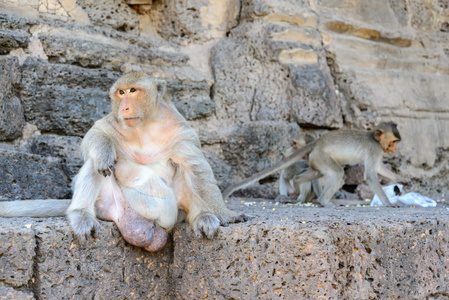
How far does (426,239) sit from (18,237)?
2.11 meters

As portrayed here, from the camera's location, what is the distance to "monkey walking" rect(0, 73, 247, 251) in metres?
3.04

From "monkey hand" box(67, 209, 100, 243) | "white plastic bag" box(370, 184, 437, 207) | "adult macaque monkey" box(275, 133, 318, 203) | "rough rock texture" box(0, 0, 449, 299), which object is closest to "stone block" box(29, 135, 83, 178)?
"rough rock texture" box(0, 0, 449, 299)

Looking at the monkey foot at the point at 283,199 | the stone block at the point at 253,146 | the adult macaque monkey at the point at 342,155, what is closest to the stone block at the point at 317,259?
the monkey foot at the point at 283,199

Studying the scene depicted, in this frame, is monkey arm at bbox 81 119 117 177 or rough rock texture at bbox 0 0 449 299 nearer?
rough rock texture at bbox 0 0 449 299

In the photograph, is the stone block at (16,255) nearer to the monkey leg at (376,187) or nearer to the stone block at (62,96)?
the stone block at (62,96)

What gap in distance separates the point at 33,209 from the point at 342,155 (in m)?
3.07

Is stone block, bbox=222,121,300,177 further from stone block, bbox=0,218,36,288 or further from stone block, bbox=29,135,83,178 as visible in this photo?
stone block, bbox=0,218,36,288

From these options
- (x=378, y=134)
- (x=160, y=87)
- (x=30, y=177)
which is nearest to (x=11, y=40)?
(x=30, y=177)

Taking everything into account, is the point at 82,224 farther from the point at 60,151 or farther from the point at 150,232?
the point at 60,151

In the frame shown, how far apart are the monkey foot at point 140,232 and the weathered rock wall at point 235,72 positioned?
3.68ft

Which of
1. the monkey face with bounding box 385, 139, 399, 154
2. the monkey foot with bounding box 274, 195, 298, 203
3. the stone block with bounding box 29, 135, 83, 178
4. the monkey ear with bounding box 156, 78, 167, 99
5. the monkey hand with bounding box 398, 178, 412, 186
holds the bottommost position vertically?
the monkey foot with bounding box 274, 195, 298, 203

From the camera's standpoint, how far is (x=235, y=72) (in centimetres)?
550

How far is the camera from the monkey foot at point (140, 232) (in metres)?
3.01

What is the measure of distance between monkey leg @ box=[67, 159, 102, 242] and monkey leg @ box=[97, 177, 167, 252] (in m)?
0.08
